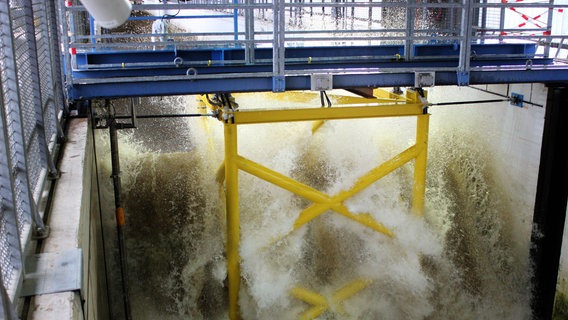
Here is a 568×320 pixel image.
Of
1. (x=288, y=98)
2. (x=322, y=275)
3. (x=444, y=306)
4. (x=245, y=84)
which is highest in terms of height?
(x=245, y=84)

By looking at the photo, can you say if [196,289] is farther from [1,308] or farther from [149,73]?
[1,308]

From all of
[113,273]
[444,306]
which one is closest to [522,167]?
[444,306]

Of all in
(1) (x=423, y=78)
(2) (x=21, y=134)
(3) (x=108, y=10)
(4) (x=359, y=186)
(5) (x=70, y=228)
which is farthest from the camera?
(4) (x=359, y=186)

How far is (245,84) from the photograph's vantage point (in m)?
4.34

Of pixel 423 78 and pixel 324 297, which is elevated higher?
pixel 423 78

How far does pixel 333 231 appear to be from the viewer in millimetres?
5887

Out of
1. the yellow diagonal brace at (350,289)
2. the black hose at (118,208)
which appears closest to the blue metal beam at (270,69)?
the black hose at (118,208)

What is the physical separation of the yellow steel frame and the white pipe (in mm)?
1912

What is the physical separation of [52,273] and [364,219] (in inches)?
138

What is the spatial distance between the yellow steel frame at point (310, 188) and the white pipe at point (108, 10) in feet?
6.27

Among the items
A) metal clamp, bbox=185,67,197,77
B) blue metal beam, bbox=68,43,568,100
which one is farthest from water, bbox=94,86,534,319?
metal clamp, bbox=185,67,197,77

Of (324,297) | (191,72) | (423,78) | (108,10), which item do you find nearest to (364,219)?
(324,297)

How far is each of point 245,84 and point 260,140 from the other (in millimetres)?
2651

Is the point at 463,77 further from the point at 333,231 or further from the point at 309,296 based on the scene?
the point at 309,296
